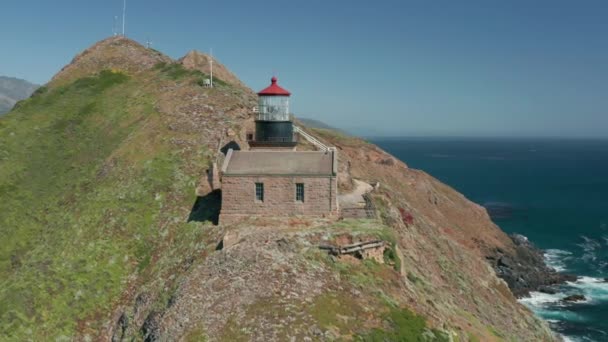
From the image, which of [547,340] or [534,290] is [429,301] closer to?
[547,340]

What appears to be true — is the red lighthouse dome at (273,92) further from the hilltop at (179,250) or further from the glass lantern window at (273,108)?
the hilltop at (179,250)

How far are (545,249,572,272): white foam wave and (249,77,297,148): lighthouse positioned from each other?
4827 cm

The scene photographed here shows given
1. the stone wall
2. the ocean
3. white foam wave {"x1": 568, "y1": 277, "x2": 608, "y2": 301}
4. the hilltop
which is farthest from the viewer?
white foam wave {"x1": 568, "y1": 277, "x2": 608, "y2": 301}

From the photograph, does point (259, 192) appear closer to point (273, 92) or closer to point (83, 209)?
point (273, 92)

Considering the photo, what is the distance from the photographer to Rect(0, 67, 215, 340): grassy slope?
29.6 metres

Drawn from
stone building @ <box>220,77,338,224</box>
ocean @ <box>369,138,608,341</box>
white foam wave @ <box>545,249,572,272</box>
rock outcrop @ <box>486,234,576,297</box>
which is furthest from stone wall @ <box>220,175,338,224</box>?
white foam wave @ <box>545,249,572,272</box>

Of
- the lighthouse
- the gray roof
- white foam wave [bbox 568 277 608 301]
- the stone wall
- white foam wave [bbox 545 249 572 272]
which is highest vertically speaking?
the lighthouse

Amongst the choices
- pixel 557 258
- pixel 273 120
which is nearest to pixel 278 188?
pixel 273 120

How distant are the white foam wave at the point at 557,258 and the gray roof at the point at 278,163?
4951 cm

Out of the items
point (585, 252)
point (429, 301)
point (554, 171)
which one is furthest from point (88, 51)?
point (554, 171)

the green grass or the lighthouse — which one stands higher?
the lighthouse

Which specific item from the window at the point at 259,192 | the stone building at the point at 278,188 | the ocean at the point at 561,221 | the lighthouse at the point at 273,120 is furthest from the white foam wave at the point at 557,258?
the window at the point at 259,192

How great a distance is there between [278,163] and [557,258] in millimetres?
57059

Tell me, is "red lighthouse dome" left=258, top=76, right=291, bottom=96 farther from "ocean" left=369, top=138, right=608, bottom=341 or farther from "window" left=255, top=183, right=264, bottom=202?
"ocean" left=369, top=138, right=608, bottom=341
